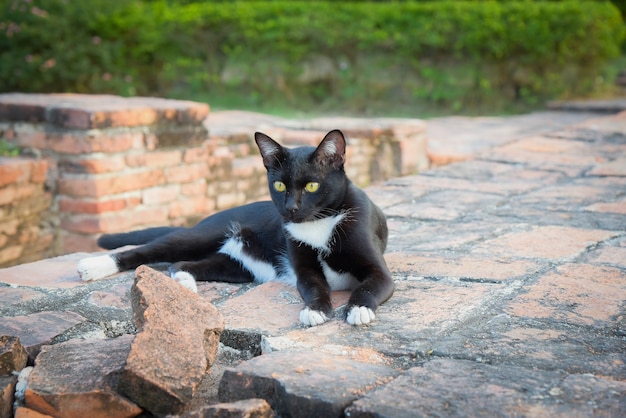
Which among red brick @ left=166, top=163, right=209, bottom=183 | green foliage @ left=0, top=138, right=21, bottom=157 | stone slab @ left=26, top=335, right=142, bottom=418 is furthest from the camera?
red brick @ left=166, top=163, right=209, bottom=183

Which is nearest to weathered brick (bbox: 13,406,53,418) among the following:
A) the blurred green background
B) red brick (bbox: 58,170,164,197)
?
red brick (bbox: 58,170,164,197)

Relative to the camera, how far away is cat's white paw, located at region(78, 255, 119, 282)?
300 centimetres

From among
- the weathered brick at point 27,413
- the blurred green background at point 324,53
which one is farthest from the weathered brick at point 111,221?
the blurred green background at point 324,53

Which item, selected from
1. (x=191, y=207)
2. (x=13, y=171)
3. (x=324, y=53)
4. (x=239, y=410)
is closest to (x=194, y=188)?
(x=191, y=207)

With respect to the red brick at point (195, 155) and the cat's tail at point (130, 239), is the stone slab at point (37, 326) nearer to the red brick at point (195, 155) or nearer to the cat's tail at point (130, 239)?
the cat's tail at point (130, 239)

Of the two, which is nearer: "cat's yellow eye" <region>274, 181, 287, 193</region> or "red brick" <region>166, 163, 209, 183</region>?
"cat's yellow eye" <region>274, 181, 287, 193</region>

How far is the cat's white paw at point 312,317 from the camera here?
2.42m

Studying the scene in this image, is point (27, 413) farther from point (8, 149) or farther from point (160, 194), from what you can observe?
point (8, 149)

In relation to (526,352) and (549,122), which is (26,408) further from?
(549,122)

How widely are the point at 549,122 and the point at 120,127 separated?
17.3 feet

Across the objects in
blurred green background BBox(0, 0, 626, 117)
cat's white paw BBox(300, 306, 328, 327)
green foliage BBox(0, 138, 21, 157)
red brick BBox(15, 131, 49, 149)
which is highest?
blurred green background BBox(0, 0, 626, 117)

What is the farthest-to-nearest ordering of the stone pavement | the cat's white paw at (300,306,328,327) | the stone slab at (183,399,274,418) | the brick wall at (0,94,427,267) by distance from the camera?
the brick wall at (0,94,427,267) → the cat's white paw at (300,306,328,327) → the stone pavement → the stone slab at (183,399,274,418)

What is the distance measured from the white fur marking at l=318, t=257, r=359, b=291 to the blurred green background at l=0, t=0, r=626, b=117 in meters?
7.21

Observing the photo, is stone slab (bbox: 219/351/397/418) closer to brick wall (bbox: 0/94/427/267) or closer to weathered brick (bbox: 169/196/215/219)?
brick wall (bbox: 0/94/427/267)
